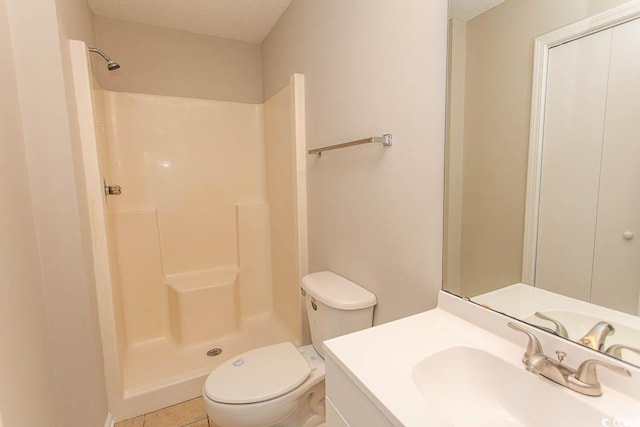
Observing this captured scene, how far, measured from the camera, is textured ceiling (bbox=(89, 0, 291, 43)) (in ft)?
6.20

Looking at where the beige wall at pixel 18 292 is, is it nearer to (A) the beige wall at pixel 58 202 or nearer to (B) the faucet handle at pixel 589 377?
(A) the beige wall at pixel 58 202

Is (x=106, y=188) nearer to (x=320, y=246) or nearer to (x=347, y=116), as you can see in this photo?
(x=320, y=246)

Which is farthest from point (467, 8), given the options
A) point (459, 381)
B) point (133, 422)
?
point (133, 422)

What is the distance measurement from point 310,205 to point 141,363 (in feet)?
4.90

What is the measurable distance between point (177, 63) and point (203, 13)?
446 millimetres

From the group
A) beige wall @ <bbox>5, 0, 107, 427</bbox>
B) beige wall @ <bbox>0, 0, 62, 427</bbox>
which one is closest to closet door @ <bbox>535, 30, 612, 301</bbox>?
beige wall @ <bbox>0, 0, 62, 427</bbox>

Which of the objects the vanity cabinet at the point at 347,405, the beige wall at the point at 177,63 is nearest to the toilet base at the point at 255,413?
the vanity cabinet at the point at 347,405

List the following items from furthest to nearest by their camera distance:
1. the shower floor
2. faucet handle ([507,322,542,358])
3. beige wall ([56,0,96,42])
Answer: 1. the shower floor
2. beige wall ([56,0,96,42])
3. faucet handle ([507,322,542,358])

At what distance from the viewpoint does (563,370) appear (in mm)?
641

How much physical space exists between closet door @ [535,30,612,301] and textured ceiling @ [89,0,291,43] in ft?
5.62

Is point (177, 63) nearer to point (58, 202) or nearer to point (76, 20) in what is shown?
point (76, 20)

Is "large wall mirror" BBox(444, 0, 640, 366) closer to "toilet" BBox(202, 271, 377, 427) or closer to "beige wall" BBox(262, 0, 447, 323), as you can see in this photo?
"beige wall" BBox(262, 0, 447, 323)

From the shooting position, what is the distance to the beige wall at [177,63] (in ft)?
6.89

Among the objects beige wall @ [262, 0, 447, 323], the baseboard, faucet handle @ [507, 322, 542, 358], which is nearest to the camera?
faucet handle @ [507, 322, 542, 358]
